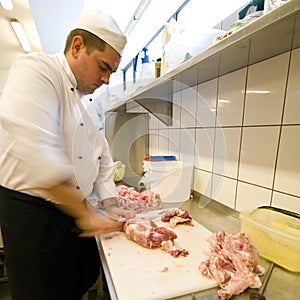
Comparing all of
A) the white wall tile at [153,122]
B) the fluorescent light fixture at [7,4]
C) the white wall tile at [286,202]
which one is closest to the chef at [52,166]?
the white wall tile at [286,202]

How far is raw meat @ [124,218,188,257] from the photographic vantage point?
2.06ft

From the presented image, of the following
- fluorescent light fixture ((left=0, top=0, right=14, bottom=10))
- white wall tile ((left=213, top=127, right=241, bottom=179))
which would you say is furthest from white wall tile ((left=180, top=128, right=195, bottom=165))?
fluorescent light fixture ((left=0, top=0, right=14, bottom=10))

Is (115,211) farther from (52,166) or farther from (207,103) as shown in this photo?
(207,103)

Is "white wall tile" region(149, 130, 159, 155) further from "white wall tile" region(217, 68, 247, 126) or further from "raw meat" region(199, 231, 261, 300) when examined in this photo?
"raw meat" region(199, 231, 261, 300)

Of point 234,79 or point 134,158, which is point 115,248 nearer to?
point 234,79

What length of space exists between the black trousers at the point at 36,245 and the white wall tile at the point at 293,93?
2.76 feet

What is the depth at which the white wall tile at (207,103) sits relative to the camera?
997 mm

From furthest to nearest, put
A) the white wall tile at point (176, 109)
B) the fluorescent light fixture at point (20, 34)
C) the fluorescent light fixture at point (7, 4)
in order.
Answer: the fluorescent light fixture at point (20, 34), the fluorescent light fixture at point (7, 4), the white wall tile at point (176, 109)

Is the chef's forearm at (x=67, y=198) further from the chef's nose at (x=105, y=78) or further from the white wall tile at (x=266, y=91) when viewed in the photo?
the white wall tile at (x=266, y=91)

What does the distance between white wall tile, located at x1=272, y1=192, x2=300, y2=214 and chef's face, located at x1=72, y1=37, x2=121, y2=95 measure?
2.57 feet

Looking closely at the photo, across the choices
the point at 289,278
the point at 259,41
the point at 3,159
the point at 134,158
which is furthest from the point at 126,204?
the point at 134,158

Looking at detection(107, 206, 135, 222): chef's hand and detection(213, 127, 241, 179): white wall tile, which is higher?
detection(213, 127, 241, 179): white wall tile

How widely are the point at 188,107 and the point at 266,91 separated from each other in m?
0.52

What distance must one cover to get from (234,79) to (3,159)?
36.4 inches
